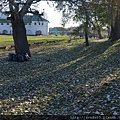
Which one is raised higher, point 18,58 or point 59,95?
point 18,58

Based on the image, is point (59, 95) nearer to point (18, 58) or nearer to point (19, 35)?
point (18, 58)

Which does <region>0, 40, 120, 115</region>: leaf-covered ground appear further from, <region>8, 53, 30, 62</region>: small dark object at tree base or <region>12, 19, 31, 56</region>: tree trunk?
<region>12, 19, 31, 56</region>: tree trunk

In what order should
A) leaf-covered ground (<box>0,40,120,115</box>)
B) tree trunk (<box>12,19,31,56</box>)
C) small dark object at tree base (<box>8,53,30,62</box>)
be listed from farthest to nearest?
tree trunk (<box>12,19,31,56</box>) → small dark object at tree base (<box>8,53,30,62</box>) → leaf-covered ground (<box>0,40,120,115</box>)

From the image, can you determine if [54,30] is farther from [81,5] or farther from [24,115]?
[24,115]

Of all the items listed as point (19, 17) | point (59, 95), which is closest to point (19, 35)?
point (19, 17)

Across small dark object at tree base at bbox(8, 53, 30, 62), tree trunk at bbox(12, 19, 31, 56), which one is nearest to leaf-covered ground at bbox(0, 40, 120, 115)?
small dark object at tree base at bbox(8, 53, 30, 62)

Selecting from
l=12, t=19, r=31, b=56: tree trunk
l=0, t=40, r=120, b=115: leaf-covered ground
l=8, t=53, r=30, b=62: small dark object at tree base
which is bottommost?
l=0, t=40, r=120, b=115: leaf-covered ground

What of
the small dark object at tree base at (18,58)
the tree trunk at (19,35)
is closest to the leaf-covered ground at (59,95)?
the small dark object at tree base at (18,58)

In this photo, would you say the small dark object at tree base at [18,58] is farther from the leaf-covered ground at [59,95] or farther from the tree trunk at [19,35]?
the leaf-covered ground at [59,95]

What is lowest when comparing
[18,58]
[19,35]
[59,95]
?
[59,95]

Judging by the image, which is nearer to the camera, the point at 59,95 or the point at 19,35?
the point at 59,95

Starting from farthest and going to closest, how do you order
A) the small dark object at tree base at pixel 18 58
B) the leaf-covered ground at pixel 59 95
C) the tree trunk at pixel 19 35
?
the tree trunk at pixel 19 35, the small dark object at tree base at pixel 18 58, the leaf-covered ground at pixel 59 95

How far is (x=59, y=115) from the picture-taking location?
19.4ft

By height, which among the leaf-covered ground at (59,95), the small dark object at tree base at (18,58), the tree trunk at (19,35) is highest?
the tree trunk at (19,35)
